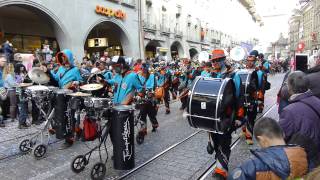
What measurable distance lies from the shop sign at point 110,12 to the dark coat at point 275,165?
19.2 metres

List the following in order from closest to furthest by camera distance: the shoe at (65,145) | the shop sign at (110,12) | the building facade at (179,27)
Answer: the shoe at (65,145), the shop sign at (110,12), the building facade at (179,27)

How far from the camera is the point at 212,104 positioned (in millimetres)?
4781

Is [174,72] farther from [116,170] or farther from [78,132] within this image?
[116,170]

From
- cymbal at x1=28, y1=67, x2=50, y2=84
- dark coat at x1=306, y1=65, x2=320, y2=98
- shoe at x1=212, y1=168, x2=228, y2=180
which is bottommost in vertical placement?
shoe at x1=212, y1=168, x2=228, y2=180

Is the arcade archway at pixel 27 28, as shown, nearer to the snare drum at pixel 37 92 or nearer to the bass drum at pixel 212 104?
the snare drum at pixel 37 92

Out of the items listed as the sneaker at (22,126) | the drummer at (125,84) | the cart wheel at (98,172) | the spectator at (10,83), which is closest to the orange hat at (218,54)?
the drummer at (125,84)

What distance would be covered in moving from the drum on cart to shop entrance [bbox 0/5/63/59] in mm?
10701

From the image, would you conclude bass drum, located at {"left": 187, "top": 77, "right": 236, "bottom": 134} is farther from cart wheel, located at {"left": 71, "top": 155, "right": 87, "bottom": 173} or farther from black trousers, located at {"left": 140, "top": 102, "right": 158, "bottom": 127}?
black trousers, located at {"left": 140, "top": 102, "right": 158, "bottom": 127}

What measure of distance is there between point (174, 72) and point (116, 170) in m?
10.6

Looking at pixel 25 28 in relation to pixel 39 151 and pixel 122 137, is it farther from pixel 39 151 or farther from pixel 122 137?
pixel 122 137

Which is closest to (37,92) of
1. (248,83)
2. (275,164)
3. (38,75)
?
(38,75)

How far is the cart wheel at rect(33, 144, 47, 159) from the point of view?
6.57 meters

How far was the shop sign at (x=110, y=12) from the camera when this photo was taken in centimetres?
2049

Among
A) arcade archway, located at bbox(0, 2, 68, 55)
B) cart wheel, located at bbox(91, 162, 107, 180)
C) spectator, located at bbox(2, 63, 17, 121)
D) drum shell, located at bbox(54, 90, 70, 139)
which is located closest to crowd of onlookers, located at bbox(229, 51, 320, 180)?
cart wheel, located at bbox(91, 162, 107, 180)
